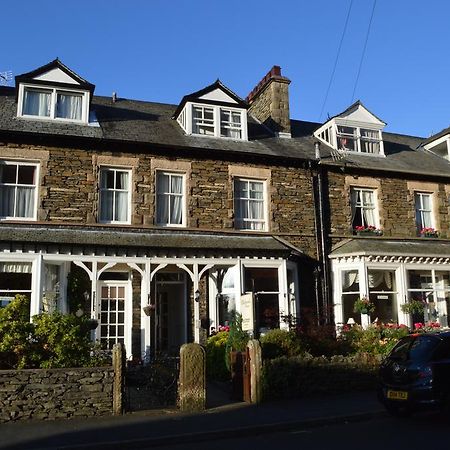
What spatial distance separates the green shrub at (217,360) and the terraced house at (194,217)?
3.87ft

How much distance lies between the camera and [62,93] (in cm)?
1672

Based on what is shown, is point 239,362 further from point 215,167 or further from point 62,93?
point 62,93

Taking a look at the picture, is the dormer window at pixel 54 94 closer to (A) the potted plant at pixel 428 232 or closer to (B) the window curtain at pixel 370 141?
(B) the window curtain at pixel 370 141

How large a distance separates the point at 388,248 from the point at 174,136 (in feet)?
27.3

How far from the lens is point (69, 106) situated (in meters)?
16.8

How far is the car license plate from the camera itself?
8744 mm

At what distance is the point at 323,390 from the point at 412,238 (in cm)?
933

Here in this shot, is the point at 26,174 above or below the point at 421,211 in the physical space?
above

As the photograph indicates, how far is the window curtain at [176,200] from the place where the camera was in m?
16.7

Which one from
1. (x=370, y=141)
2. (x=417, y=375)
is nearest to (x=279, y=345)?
(x=417, y=375)

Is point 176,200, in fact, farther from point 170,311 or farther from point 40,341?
point 40,341

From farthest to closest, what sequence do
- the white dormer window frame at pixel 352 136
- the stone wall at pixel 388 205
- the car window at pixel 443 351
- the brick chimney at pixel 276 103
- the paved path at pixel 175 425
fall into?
the brick chimney at pixel 276 103 < the white dormer window frame at pixel 352 136 < the stone wall at pixel 388 205 < the car window at pixel 443 351 < the paved path at pixel 175 425

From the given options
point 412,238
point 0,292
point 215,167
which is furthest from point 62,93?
point 412,238

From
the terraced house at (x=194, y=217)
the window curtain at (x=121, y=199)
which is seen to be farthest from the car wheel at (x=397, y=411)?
the window curtain at (x=121, y=199)
